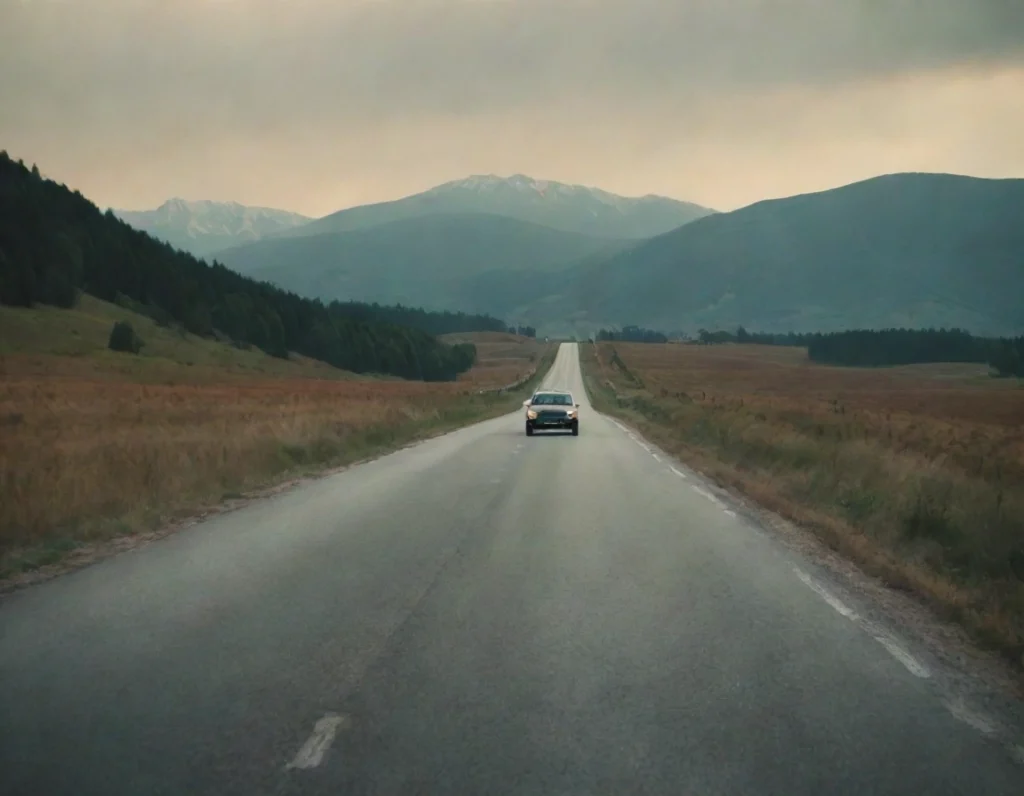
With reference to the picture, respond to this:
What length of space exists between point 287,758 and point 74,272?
12309 centimetres

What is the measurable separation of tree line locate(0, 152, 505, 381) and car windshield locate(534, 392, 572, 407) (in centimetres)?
8368

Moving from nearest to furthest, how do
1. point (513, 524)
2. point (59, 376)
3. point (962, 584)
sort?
1. point (962, 584)
2. point (513, 524)
3. point (59, 376)

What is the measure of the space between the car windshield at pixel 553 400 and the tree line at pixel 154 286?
83.7m

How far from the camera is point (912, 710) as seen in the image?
21.5 ft

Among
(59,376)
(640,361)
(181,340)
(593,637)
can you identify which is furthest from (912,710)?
(640,361)

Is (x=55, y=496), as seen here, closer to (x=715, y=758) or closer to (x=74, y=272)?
(x=715, y=758)

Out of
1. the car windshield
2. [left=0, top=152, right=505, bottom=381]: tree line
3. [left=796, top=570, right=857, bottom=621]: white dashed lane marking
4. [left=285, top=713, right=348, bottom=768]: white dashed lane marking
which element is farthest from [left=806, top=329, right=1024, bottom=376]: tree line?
[left=285, top=713, right=348, bottom=768]: white dashed lane marking

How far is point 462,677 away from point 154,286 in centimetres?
13652

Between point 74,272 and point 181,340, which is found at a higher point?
point 74,272

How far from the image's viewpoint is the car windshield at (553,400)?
38.5 meters

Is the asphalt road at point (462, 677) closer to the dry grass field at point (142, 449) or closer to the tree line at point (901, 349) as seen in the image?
the dry grass field at point (142, 449)

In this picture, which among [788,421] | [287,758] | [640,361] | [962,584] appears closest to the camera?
[287,758]

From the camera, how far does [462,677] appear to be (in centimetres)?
710

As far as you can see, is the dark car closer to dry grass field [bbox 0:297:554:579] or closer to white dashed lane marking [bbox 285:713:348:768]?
dry grass field [bbox 0:297:554:579]
